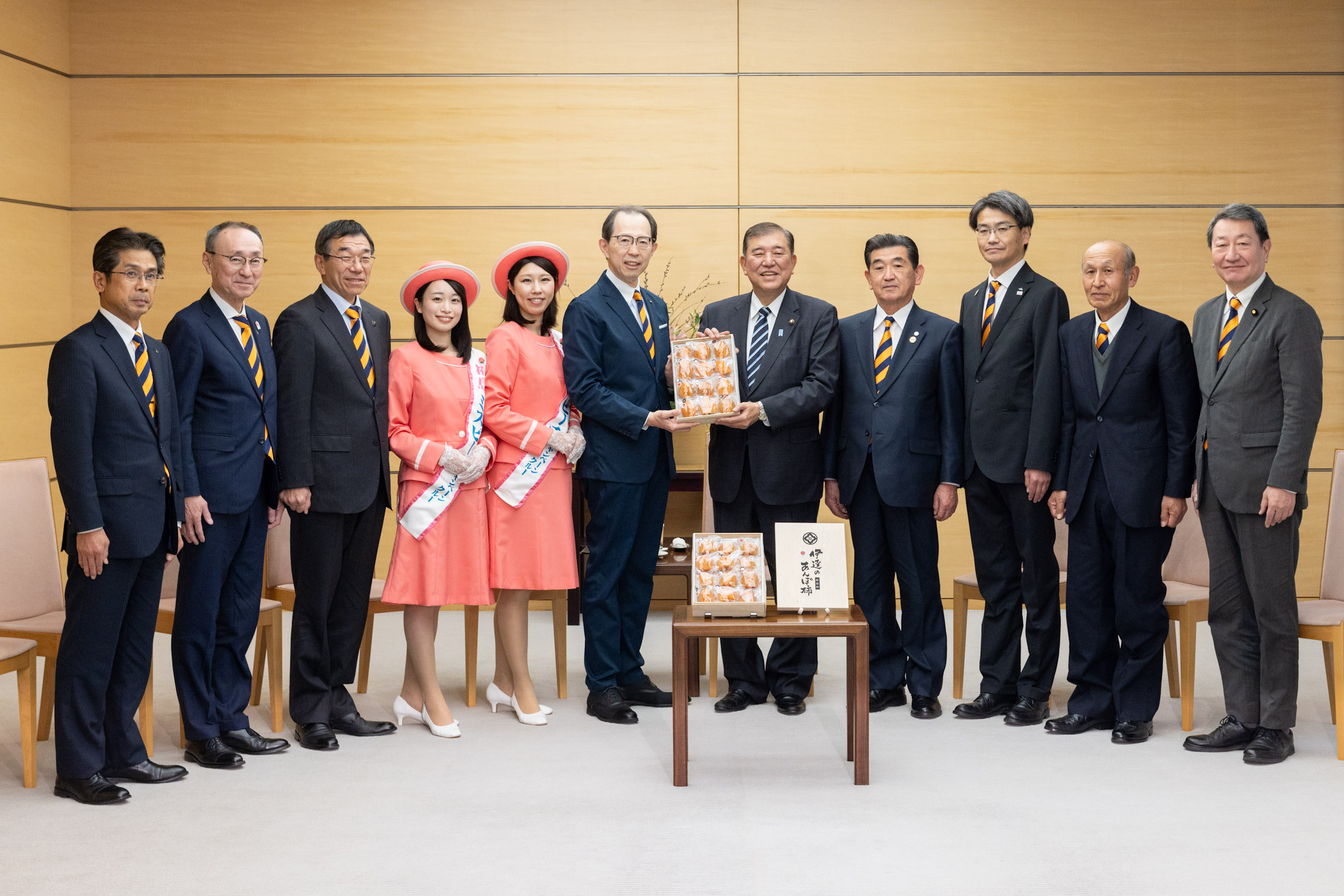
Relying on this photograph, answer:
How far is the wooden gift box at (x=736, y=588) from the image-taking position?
3.37 metres

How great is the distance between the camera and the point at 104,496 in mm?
3172

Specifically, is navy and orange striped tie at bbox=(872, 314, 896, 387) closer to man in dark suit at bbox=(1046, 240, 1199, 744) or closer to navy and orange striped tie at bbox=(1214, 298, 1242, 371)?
man in dark suit at bbox=(1046, 240, 1199, 744)

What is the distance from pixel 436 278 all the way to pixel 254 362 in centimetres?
65

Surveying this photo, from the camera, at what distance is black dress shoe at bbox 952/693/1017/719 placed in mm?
4094

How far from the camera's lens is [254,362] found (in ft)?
11.8

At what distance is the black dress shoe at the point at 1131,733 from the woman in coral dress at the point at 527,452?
74.1 inches

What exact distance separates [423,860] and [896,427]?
214cm

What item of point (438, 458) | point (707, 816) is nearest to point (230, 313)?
point (438, 458)

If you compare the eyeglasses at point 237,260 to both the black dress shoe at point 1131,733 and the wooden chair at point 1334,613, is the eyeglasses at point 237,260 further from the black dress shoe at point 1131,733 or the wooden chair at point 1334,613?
the wooden chair at point 1334,613

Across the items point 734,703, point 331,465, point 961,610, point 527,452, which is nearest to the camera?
point 331,465

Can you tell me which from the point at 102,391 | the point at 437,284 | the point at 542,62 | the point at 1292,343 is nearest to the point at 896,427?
the point at 1292,343

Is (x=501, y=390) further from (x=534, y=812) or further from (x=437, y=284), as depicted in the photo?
(x=534, y=812)

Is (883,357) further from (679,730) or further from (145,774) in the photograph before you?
(145,774)

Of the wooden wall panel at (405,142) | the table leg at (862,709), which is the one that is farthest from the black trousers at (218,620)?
the wooden wall panel at (405,142)
